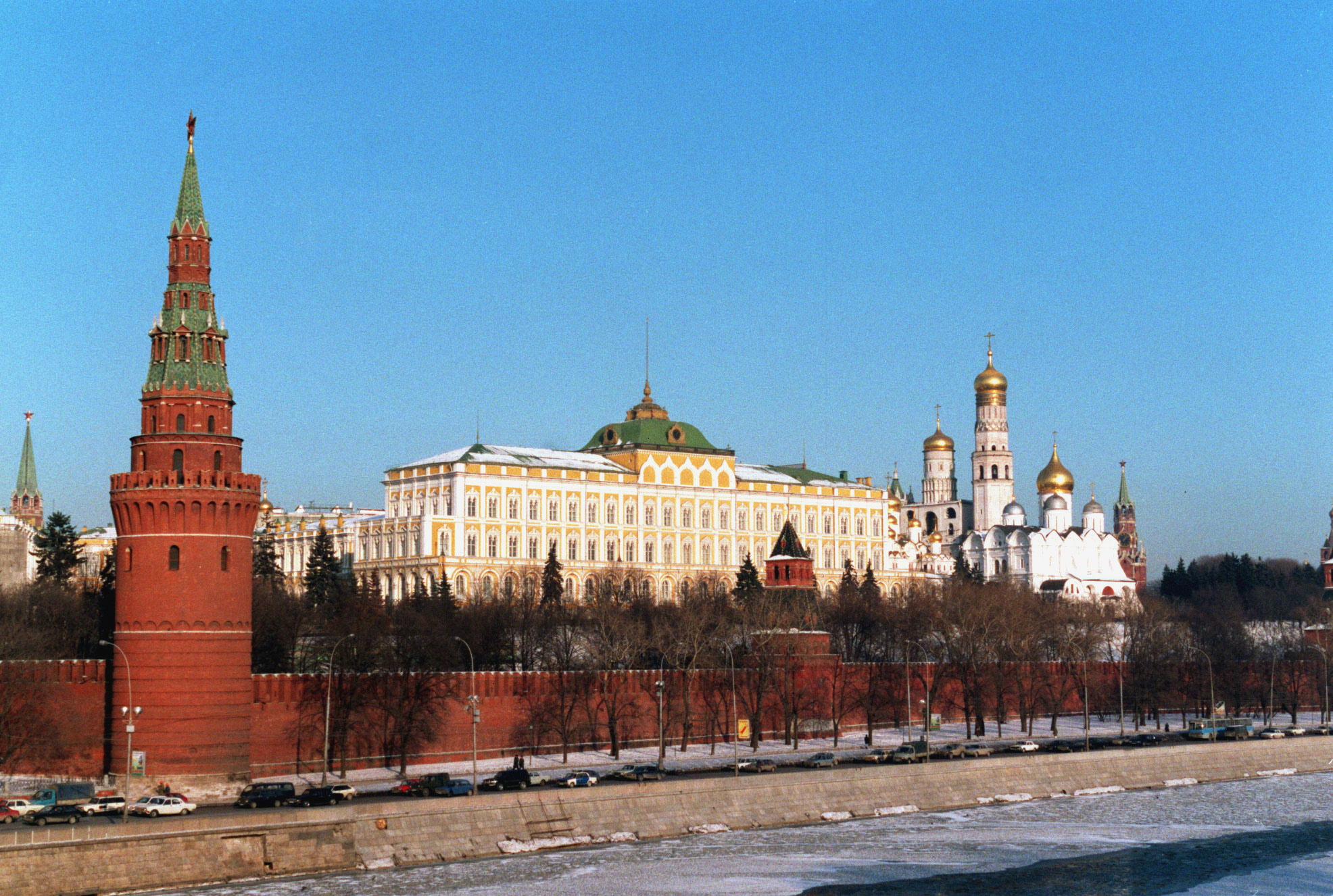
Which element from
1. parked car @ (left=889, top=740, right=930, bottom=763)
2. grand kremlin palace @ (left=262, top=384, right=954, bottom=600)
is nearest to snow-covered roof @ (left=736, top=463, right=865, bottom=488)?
grand kremlin palace @ (left=262, top=384, right=954, bottom=600)

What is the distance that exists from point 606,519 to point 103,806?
8643 cm

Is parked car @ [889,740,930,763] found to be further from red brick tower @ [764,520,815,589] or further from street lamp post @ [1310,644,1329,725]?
street lamp post @ [1310,644,1329,725]

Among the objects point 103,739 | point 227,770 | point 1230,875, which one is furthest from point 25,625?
point 1230,875

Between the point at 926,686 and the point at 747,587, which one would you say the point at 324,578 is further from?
the point at 926,686

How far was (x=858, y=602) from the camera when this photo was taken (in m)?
119

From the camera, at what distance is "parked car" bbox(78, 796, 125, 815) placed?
55656mm

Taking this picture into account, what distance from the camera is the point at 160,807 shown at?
55969 mm

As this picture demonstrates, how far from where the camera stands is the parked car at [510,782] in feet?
204

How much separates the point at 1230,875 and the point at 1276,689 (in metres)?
60.0

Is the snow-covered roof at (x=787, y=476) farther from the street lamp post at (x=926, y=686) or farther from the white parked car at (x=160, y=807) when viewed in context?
the white parked car at (x=160, y=807)

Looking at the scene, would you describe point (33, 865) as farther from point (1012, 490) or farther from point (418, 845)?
point (1012, 490)

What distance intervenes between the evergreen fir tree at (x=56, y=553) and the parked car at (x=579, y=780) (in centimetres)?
4404

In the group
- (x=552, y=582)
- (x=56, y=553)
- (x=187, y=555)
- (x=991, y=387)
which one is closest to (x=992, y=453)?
(x=991, y=387)

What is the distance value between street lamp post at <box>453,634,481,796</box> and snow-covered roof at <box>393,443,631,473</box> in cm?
4399
